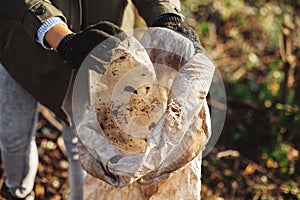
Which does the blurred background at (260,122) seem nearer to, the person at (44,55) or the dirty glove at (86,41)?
the person at (44,55)

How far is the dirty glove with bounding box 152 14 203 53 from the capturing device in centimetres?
147

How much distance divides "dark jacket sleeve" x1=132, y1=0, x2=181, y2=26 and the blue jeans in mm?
466

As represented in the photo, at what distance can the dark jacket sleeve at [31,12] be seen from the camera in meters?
1.47

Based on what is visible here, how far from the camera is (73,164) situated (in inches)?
80.7

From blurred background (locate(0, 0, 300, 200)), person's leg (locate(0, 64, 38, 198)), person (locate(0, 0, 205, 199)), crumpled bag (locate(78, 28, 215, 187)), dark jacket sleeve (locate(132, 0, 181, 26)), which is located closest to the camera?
crumpled bag (locate(78, 28, 215, 187))

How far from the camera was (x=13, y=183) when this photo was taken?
2072 millimetres

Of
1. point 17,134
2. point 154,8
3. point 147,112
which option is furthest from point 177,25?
point 17,134

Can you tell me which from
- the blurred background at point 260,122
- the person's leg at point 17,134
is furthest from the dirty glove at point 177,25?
the blurred background at point 260,122

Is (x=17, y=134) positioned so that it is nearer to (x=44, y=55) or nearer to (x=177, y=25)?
(x=44, y=55)

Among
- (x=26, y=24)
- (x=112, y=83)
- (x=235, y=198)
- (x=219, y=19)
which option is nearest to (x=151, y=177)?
(x=112, y=83)

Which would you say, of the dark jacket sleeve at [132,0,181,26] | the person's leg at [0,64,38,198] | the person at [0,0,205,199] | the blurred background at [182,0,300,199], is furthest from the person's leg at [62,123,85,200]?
the blurred background at [182,0,300,199]

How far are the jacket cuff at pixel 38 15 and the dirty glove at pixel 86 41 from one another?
11 cm

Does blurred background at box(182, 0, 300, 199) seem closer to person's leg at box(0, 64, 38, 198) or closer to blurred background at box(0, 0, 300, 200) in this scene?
blurred background at box(0, 0, 300, 200)

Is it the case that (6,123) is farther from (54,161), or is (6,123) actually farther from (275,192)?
(275,192)
